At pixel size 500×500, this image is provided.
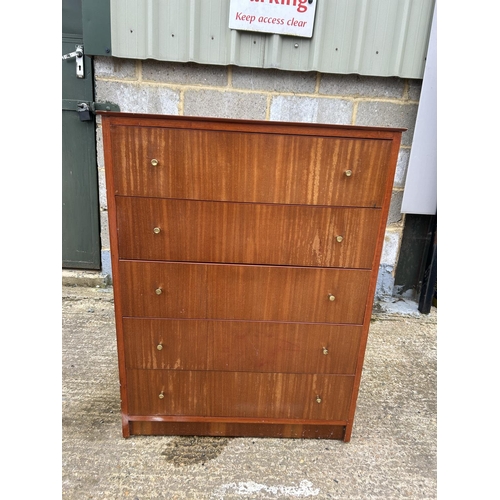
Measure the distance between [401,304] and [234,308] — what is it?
1.93m

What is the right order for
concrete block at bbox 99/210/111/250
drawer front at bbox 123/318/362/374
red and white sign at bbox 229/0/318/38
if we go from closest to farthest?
drawer front at bbox 123/318/362/374
red and white sign at bbox 229/0/318/38
concrete block at bbox 99/210/111/250

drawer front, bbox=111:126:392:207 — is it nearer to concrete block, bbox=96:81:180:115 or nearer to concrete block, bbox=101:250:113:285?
concrete block, bbox=96:81:180:115

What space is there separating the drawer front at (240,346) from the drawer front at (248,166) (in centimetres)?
54

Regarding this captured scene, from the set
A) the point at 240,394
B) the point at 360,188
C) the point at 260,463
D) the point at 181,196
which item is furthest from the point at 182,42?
the point at 260,463

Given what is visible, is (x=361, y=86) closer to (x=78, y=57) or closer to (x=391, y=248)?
(x=391, y=248)

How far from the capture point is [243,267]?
1.46m

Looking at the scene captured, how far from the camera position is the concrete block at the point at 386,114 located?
2.52 meters

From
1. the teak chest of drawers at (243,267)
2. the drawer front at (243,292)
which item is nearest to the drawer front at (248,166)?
the teak chest of drawers at (243,267)

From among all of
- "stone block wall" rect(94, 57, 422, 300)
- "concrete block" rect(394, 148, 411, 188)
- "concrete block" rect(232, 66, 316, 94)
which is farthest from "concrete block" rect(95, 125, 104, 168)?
"concrete block" rect(394, 148, 411, 188)

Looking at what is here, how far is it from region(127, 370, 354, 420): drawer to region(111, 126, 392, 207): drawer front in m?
0.79

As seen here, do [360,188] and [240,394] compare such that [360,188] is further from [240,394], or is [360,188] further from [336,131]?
[240,394]

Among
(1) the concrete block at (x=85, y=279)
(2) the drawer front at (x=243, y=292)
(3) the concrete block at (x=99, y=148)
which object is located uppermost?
(3) the concrete block at (x=99, y=148)

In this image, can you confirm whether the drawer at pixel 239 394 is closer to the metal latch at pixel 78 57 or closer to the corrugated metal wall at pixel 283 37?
the corrugated metal wall at pixel 283 37

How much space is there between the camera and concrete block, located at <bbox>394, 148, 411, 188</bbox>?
8.66ft
